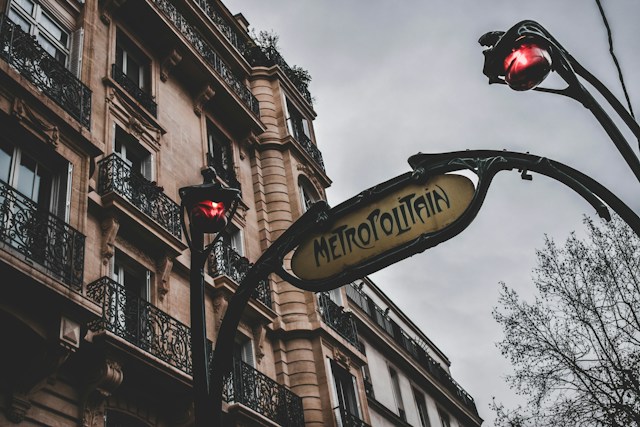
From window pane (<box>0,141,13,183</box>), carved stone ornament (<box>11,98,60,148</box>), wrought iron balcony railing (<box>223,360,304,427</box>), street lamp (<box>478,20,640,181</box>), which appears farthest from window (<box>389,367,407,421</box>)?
street lamp (<box>478,20,640,181</box>)

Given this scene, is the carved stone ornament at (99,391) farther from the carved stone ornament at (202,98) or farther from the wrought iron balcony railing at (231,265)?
the carved stone ornament at (202,98)

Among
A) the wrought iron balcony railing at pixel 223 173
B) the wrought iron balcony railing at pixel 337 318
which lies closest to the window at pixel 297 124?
the wrought iron balcony railing at pixel 223 173

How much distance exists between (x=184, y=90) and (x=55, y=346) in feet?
37.3

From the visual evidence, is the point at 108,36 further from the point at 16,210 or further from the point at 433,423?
the point at 433,423

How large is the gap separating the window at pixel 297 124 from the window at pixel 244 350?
8.86 metres

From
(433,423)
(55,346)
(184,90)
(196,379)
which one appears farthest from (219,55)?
(196,379)

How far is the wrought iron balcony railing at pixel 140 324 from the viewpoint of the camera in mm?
11875

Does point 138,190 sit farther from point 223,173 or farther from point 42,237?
point 223,173

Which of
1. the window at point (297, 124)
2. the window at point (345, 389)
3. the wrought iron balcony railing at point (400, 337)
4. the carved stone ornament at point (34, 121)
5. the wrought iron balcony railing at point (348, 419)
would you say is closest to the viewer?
the carved stone ornament at point (34, 121)

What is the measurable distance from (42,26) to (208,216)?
35.1ft

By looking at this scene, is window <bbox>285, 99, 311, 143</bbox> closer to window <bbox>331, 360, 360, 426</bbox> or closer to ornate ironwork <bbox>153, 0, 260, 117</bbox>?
ornate ironwork <bbox>153, 0, 260, 117</bbox>

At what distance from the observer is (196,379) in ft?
16.2

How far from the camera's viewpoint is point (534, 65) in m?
4.59

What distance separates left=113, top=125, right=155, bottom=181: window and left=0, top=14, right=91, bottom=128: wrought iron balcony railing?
2259mm
